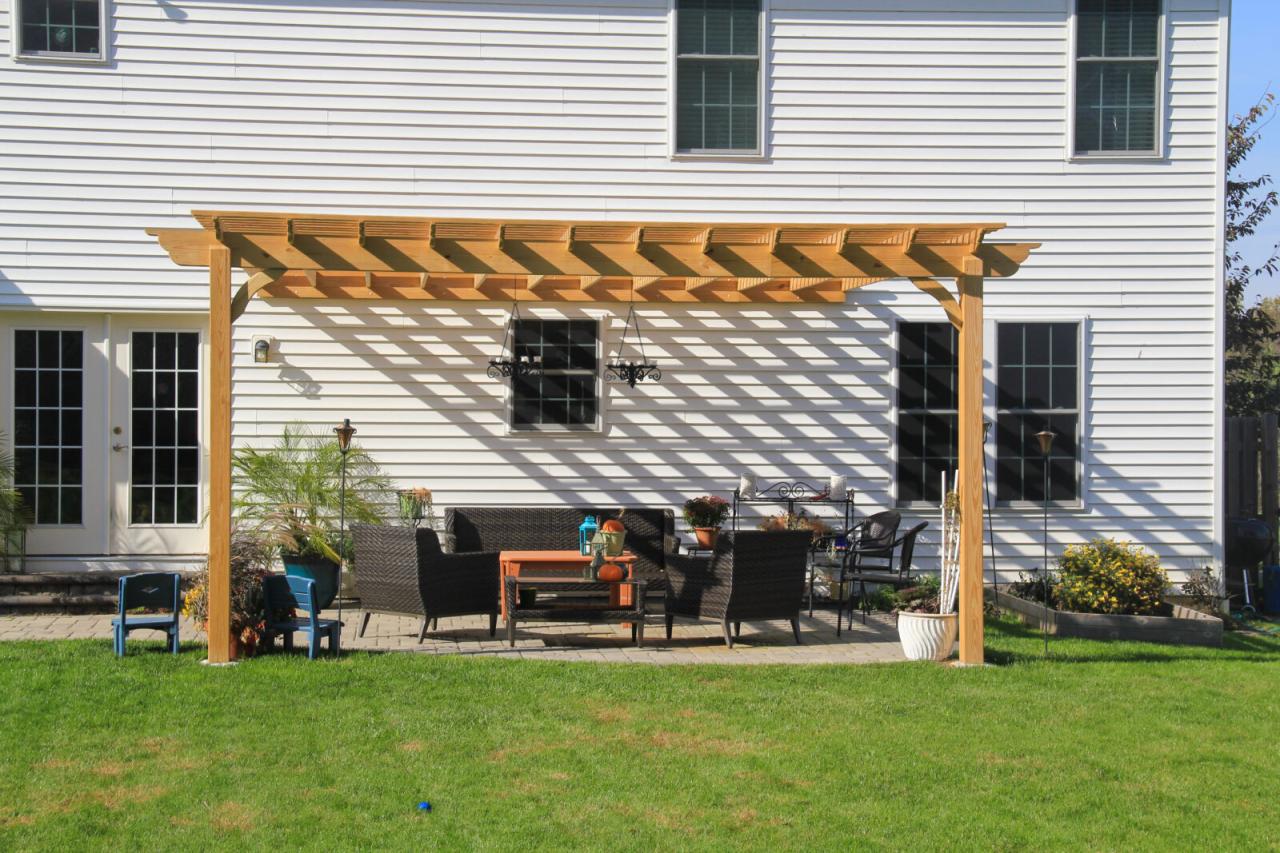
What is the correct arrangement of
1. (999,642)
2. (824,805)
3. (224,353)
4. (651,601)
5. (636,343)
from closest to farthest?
(824,805)
(224,353)
(999,642)
(651,601)
(636,343)

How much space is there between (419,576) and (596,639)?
1.38m

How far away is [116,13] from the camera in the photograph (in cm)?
1058

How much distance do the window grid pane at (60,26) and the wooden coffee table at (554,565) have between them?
18.2 feet

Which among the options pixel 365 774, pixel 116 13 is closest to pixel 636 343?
pixel 116 13

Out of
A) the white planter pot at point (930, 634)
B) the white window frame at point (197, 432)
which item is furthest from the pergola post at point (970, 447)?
the white window frame at point (197, 432)

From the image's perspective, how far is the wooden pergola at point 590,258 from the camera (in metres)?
7.88

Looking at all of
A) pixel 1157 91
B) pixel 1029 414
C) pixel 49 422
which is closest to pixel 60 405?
pixel 49 422

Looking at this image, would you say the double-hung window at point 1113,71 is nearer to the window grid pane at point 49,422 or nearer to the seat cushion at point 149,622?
the seat cushion at point 149,622

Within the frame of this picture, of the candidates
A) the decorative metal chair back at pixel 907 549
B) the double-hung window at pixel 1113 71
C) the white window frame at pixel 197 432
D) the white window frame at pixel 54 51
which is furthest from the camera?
the double-hung window at pixel 1113 71

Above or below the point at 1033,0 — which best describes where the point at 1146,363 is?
below

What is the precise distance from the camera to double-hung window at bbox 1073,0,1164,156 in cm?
1121

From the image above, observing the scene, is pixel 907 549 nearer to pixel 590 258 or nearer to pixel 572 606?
pixel 572 606

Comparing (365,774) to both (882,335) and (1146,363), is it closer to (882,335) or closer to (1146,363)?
(882,335)

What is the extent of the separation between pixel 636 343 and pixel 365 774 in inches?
236
